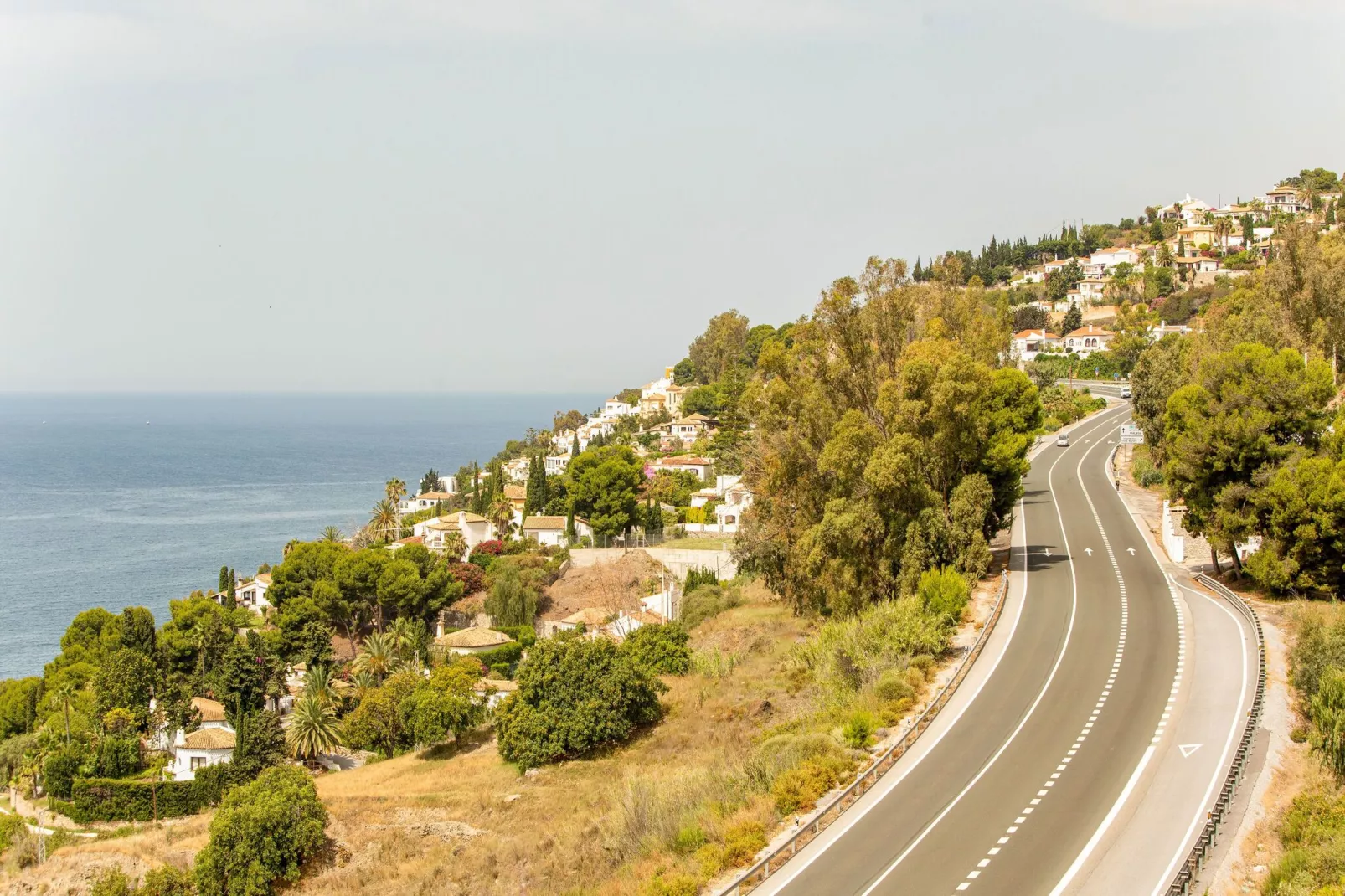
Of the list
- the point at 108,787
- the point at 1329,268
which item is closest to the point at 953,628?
the point at 108,787

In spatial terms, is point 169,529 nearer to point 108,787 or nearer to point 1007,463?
point 108,787

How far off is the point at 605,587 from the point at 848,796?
4505 centimetres

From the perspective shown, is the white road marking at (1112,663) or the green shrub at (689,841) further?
the green shrub at (689,841)

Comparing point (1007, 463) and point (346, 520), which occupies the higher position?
point (1007, 463)

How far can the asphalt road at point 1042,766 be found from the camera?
17.0 meters

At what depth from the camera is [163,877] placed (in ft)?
91.1

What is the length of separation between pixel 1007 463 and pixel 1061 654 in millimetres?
11907

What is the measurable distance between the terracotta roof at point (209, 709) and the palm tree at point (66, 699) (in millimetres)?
4912

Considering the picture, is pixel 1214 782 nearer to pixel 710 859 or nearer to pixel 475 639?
pixel 710 859

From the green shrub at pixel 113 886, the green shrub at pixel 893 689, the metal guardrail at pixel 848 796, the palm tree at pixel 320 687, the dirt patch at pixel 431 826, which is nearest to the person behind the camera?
the metal guardrail at pixel 848 796

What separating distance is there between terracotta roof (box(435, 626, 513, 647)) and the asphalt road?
2828 cm

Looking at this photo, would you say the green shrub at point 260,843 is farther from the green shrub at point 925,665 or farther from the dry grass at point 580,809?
the green shrub at point 925,665

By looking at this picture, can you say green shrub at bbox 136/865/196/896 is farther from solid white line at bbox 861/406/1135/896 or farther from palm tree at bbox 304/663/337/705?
solid white line at bbox 861/406/1135/896

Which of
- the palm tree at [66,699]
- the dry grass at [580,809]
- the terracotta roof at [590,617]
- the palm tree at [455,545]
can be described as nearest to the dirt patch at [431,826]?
the dry grass at [580,809]
